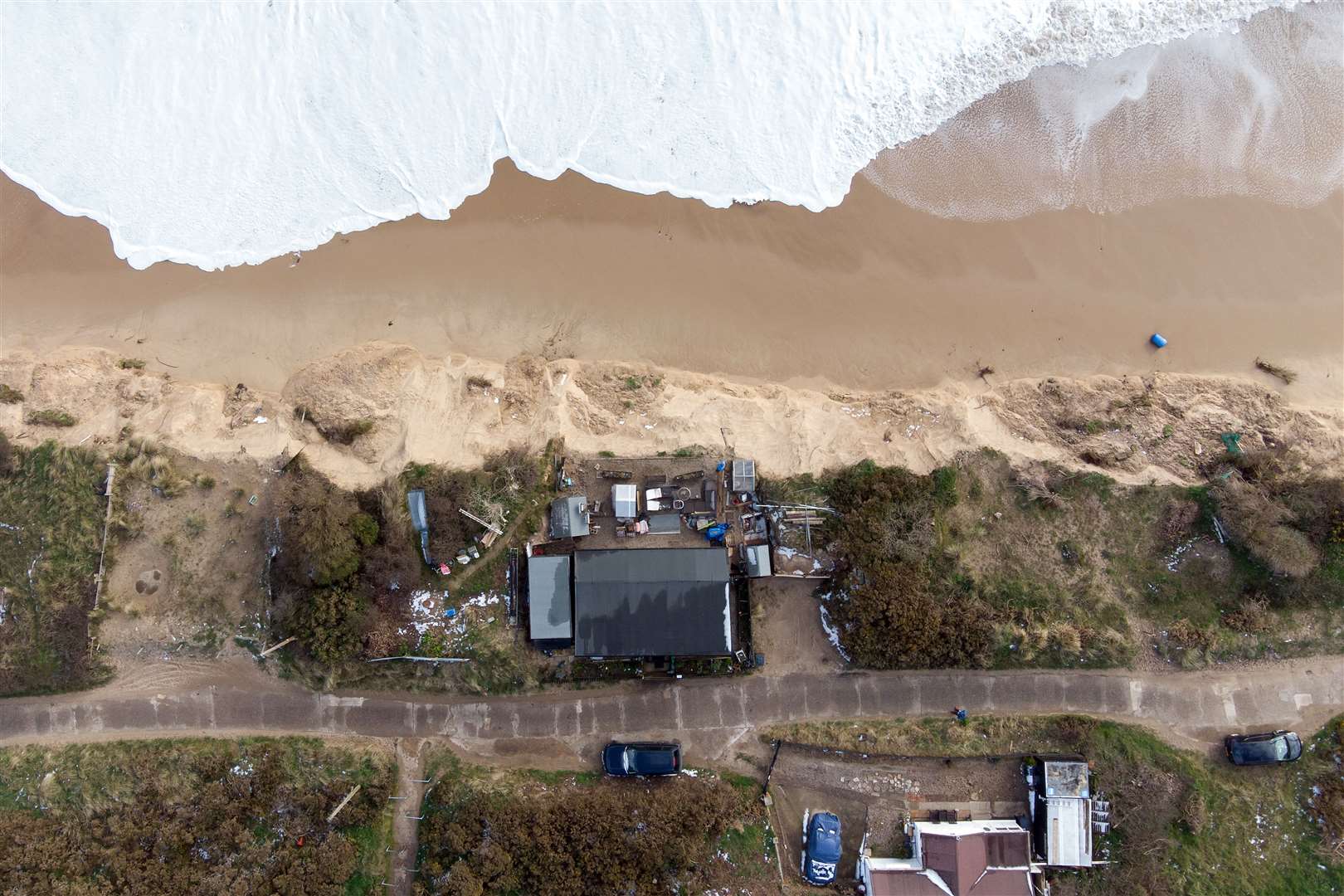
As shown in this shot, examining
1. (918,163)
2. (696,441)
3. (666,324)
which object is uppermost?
(918,163)

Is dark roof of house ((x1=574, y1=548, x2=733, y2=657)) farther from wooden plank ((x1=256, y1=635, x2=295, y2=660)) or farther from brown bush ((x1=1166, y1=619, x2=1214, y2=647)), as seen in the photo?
brown bush ((x1=1166, y1=619, x2=1214, y2=647))

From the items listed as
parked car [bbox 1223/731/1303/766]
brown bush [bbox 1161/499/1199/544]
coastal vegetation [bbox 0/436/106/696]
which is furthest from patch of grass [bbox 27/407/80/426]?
parked car [bbox 1223/731/1303/766]

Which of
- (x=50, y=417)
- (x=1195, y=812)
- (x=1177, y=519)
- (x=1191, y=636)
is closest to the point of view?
(x=1195, y=812)

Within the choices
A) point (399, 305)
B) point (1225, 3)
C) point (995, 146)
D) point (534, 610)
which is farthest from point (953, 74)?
point (534, 610)

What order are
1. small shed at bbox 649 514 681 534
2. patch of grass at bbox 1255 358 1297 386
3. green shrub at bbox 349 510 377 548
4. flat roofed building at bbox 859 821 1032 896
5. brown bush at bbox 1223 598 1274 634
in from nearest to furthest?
flat roofed building at bbox 859 821 1032 896 → green shrub at bbox 349 510 377 548 → brown bush at bbox 1223 598 1274 634 → small shed at bbox 649 514 681 534 → patch of grass at bbox 1255 358 1297 386

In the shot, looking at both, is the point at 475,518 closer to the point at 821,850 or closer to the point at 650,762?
the point at 650,762

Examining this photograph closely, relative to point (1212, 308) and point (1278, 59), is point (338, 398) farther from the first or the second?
point (1278, 59)

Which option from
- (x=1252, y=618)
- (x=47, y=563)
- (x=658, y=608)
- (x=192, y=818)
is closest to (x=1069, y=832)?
(x=1252, y=618)
